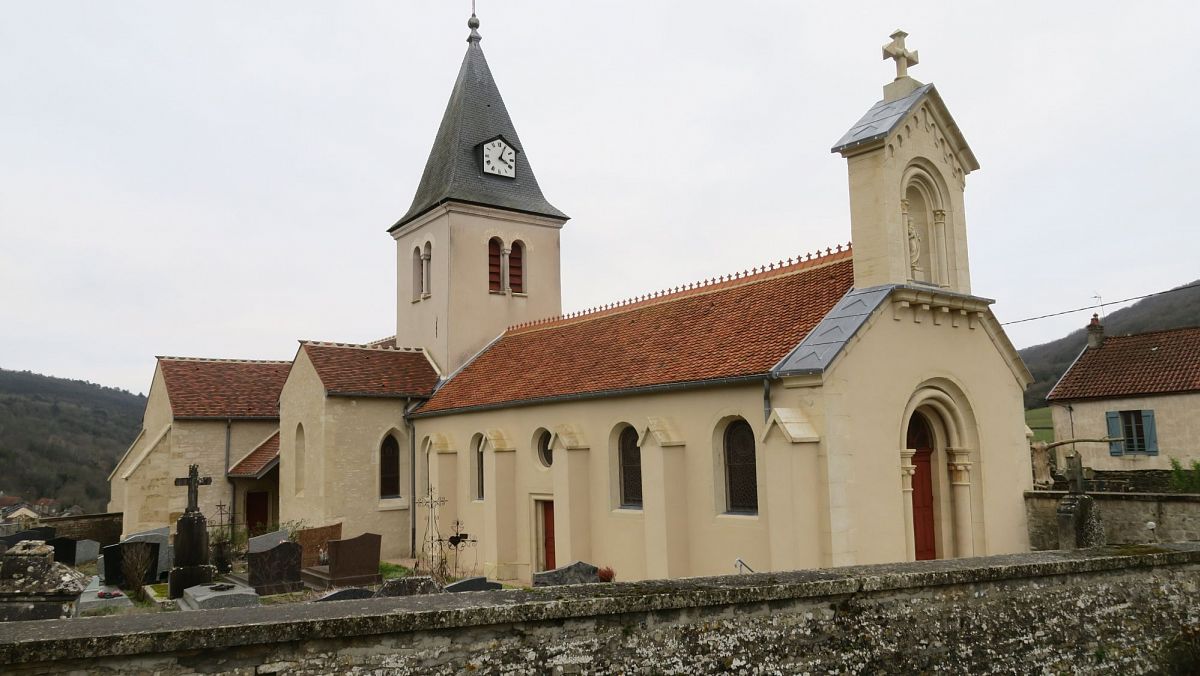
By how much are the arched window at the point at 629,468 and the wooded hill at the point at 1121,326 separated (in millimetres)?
36649

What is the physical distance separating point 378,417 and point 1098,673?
64.7 feet

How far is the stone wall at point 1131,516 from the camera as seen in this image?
47.2ft

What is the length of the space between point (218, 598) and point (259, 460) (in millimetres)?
15357

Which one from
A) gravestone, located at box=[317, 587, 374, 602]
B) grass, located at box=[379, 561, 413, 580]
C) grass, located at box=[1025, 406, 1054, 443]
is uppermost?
grass, located at box=[1025, 406, 1054, 443]

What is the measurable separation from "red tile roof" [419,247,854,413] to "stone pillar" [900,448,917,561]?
2.75 meters

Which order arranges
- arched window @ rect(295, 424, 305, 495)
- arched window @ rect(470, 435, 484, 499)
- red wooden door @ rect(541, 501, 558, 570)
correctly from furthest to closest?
arched window @ rect(295, 424, 305, 495)
arched window @ rect(470, 435, 484, 499)
red wooden door @ rect(541, 501, 558, 570)

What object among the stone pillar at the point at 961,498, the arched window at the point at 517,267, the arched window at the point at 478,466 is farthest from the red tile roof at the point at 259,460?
the stone pillar at the point at 961,498

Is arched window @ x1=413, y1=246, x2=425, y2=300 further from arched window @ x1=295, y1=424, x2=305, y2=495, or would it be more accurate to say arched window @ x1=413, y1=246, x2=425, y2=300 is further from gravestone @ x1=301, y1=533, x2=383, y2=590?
gravestone @ x1=301, y1=533, x2=383, y2=590

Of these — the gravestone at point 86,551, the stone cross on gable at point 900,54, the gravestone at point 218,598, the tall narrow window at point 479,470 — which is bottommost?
the gravestone at point 86,551

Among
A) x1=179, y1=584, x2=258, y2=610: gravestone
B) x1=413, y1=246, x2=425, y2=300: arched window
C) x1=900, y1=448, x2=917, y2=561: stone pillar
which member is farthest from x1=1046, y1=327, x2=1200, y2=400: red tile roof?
x1=179, y1=584, x2=258, y2=610: gravestone

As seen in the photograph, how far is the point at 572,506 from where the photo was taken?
17.7 m

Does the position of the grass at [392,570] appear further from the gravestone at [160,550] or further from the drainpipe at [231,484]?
the drainpipe at [231,484]

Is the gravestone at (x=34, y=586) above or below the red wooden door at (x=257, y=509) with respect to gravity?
above

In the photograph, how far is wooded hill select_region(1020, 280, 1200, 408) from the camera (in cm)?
5096
